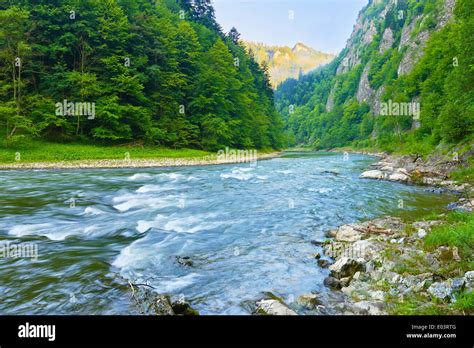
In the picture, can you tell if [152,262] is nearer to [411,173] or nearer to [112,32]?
[411,173]

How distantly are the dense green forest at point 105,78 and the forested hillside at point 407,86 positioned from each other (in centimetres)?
3090

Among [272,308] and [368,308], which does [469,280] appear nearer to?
[368,308]

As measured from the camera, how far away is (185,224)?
11922mm

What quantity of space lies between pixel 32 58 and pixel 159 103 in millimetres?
17202

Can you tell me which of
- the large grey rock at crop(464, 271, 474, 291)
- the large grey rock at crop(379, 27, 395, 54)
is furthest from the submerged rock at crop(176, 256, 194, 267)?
the large grey rock at crop(379, 27, 395, 54)

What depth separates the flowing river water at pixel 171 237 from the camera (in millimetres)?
6234

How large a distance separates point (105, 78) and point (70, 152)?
13904 mm

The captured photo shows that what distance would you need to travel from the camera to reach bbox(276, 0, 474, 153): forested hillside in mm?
24734

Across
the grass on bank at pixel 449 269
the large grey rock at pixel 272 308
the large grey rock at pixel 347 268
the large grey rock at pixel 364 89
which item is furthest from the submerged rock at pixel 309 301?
the large grey rock at pixel 364 89

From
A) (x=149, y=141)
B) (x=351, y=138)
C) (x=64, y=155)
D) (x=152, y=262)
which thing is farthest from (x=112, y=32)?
(x=351, y=138)

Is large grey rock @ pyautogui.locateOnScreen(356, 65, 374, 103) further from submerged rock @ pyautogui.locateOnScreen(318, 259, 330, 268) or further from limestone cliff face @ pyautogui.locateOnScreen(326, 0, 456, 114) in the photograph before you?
submerged rock @ pyautogui.locateOnScreen(318, 259, 330, 268)

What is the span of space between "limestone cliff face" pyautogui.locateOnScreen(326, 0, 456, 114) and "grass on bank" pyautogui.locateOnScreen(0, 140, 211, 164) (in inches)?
2454

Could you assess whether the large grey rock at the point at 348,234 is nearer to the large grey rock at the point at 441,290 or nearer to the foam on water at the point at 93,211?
the large grey rock at the point at 441,290

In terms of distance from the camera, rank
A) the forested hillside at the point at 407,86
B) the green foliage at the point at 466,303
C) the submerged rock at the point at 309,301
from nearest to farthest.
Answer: the green foliage at the point at 466,303 → the submerged rock at the point at 309,301 → the forested hillside at the point at 407,86
